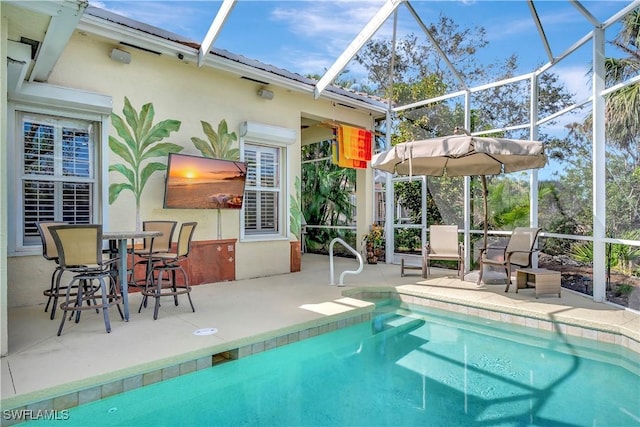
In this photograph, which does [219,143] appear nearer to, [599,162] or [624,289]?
[599,162]

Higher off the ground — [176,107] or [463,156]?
[176,107]

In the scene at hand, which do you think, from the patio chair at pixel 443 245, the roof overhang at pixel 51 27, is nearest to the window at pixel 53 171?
the roof overhang at pixel 51 27

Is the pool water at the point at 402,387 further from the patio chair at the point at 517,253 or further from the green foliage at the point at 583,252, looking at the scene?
the green foliage at the point at 583,252

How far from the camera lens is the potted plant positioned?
33.6 ft

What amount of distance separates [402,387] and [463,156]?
189 inches

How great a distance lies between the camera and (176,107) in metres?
7.12

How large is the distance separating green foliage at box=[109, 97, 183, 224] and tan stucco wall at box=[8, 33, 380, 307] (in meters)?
0.10

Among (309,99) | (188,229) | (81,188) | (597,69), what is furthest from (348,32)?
(81,188)

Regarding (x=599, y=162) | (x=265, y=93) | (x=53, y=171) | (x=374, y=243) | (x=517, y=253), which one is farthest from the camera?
(x=374, y=243)

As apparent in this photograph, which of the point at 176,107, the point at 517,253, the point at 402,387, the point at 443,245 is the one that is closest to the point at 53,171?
the point at 176,107

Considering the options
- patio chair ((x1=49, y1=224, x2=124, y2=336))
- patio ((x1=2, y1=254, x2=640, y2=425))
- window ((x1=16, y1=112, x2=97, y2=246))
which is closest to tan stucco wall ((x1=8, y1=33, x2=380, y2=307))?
window ((x1=16, y1=112, x2=97, y2=246))

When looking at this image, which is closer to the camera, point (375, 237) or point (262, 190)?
point (262, 190)

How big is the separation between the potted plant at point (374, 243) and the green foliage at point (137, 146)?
579cm

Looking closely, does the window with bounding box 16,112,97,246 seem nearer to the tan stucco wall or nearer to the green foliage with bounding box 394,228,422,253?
the tan stucco wall
